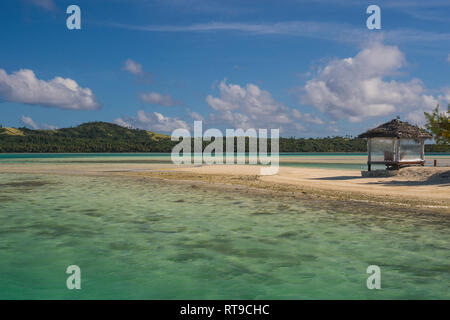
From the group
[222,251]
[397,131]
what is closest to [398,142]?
[397,131]

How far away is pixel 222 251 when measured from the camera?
8.13 metres

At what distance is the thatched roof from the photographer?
72.3ft

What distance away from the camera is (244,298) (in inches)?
225

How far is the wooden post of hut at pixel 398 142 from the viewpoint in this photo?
73.4ft

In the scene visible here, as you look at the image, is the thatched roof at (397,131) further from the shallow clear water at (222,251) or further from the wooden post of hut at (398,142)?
the shallow clear water at (222,251)

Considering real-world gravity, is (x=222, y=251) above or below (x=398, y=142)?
below

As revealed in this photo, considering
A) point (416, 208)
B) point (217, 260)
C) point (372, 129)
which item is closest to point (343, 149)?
point (372, 129)

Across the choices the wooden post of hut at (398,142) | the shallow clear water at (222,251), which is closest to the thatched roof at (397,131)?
the wooden post of hut at (398,142)

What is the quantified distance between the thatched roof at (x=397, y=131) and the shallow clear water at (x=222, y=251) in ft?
35.6

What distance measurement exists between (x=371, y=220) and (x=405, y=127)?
1423 centimetres

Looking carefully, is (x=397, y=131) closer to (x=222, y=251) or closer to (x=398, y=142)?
(x=398, y=142)

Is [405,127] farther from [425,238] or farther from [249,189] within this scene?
[425,238]

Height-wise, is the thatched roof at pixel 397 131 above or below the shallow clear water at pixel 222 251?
above

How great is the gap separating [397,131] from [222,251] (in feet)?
59.0
